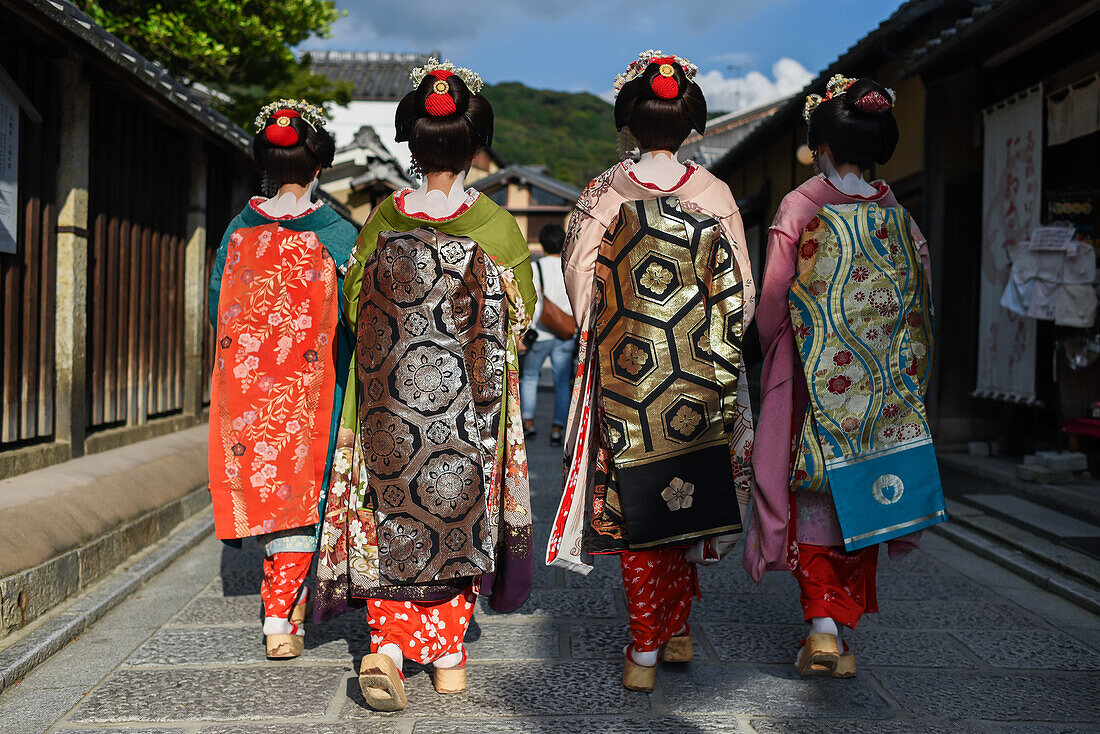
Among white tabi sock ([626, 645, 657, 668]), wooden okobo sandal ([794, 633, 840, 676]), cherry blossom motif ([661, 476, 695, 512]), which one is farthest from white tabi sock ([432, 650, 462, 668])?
wooden okobo sandal ([794, 633, 840, 676])

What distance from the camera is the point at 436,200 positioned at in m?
3.16

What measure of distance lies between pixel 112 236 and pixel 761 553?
4748 millimetres

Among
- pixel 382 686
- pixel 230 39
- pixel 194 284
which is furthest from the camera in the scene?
pixel 230 39

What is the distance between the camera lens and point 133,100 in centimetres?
619

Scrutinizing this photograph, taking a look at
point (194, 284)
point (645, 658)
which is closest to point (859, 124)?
point (645, 658)

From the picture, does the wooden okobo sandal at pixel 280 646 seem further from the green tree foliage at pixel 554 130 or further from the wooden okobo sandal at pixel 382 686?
the green tree foliage at pixel 554 130

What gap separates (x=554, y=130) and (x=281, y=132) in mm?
71798

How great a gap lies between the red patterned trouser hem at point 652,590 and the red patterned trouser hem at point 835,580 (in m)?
0.49

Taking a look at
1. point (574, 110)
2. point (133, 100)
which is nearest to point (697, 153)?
point (133, 100)

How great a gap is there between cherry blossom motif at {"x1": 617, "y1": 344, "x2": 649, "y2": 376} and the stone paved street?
1.12 m

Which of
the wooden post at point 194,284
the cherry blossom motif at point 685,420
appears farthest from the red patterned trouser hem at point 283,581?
the wooden post at point 194,284

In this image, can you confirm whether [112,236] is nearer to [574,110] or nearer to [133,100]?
[133,100]

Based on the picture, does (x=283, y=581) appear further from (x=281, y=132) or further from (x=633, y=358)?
(x=281, y=132)

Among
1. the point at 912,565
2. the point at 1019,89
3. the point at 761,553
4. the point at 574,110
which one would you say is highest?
the point at 574,110
